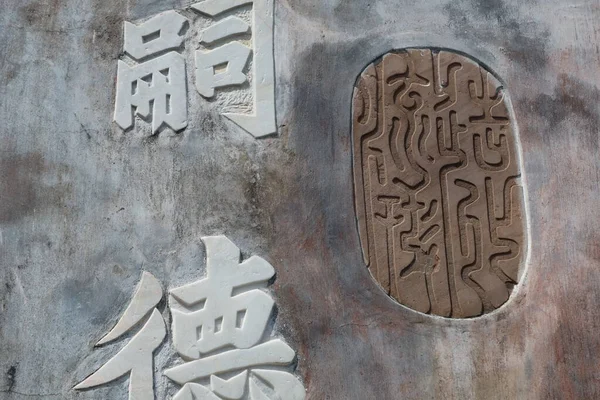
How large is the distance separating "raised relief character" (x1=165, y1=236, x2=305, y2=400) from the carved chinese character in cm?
8

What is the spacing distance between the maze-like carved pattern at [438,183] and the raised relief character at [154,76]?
89 cm

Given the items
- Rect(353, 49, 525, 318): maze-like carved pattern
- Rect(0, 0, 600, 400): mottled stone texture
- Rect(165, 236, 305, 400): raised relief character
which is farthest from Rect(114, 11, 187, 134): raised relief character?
Rect(353, 49, 525, 318): maze-like carved pattern

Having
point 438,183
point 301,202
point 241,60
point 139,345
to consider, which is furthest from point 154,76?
point 438,183

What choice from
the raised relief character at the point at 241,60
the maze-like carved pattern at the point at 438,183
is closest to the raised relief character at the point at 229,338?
the maze-like carved pattern at the point at 438,183

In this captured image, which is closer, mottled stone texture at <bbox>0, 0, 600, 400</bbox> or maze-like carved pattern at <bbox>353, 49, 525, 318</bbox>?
mottled stone texture at <bbox>0, 0, 600, 400</bbox>

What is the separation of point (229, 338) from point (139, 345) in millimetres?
400

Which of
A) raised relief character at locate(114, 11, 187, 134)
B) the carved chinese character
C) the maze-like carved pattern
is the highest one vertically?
raised relief character at locate(114, 11, 187, 134)

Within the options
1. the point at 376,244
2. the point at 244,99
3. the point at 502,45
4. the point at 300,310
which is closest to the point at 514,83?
the point at 502,45

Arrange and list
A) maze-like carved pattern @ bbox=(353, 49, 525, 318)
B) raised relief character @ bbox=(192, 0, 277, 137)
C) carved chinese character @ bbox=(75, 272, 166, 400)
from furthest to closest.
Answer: raised relief character @ bbox=(192, 0, 277, 137) < maze-like carved pattern @ bbox=(353, 49, 525, 318) < carved chinese character @ bbox=(75, 272, 166, 400)

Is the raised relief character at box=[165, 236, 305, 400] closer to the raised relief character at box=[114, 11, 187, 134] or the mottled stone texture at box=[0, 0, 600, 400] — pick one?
the mottled stone texture at box=[0, 0, 600, 400]

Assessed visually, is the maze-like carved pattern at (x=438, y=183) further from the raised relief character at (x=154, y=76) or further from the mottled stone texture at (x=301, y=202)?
the raised relief character at (x=154, y=76)

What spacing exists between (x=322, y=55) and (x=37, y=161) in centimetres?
149

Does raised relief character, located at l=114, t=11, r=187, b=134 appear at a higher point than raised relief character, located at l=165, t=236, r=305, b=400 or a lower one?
higher

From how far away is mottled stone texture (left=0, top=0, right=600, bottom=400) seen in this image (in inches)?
121
